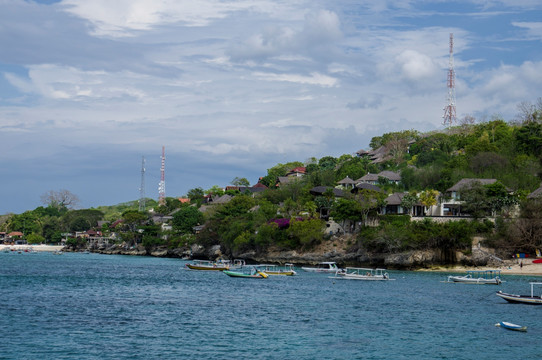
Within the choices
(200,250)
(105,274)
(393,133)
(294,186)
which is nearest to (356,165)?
(294,186)

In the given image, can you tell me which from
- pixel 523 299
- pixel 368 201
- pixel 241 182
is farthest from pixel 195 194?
pixel 523 299

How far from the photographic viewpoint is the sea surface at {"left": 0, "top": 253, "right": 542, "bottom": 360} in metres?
31.0

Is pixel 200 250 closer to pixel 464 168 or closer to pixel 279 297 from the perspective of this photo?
pixel 464 168

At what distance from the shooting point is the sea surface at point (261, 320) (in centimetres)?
3100

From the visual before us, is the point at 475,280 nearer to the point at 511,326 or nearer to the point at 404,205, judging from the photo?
the point at 404,205

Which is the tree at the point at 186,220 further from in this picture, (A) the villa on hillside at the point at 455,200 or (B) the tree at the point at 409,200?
(A) the villa on hillside at the point at 455,200

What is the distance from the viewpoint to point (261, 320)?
4034 centimetres

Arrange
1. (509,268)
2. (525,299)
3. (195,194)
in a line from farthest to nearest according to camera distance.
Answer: (195,194)
(509,268)
(525,299)

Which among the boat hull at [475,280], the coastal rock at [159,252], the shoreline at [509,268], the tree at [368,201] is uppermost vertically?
the tree at [368,201]

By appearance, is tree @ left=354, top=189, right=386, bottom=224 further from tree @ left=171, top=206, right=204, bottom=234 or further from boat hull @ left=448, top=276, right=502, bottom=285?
tree @ left=171, top=206, right=204, bottom=234

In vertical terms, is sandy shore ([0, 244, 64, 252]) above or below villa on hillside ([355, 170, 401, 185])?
below

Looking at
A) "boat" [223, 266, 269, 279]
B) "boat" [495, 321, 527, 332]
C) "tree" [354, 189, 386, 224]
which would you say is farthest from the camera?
"tree" [354, 189, 386, 224]

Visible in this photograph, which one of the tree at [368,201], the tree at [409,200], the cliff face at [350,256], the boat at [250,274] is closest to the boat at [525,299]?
the boat at [250,274]

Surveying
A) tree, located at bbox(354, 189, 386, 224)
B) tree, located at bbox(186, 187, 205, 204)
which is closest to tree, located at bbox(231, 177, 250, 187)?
tree, located at bbox(186, 187, 205, 204)
